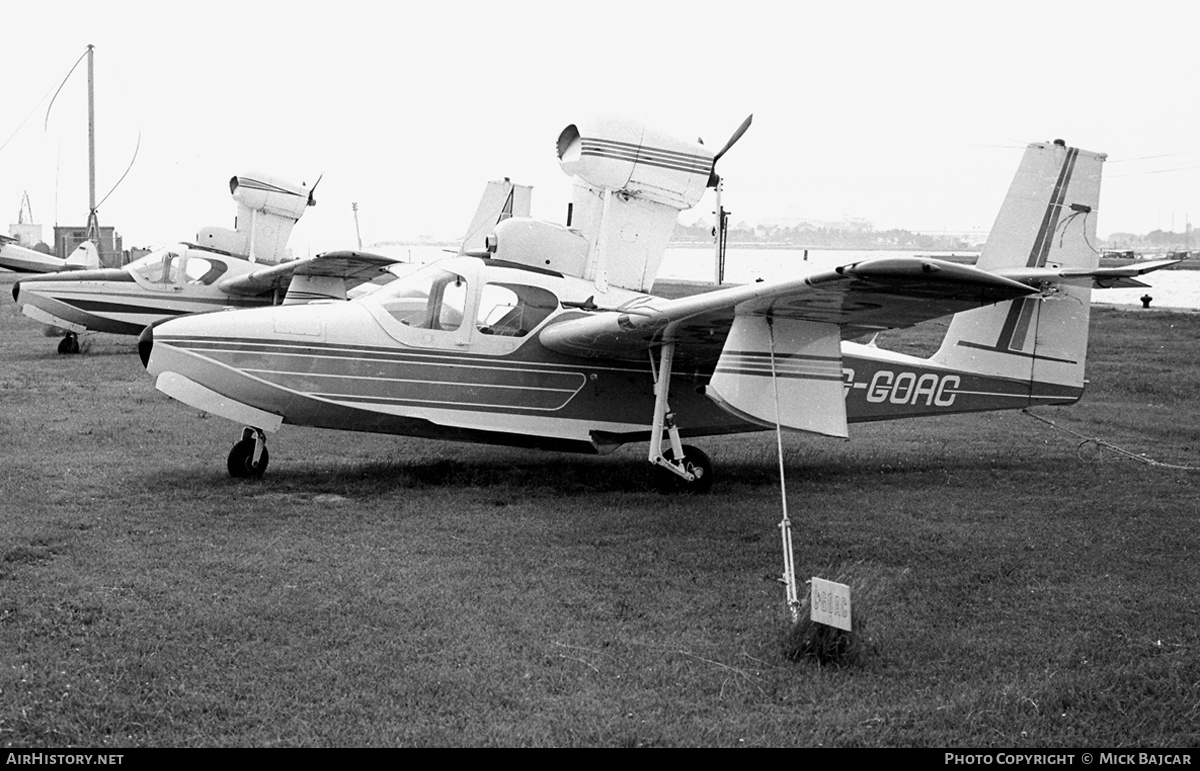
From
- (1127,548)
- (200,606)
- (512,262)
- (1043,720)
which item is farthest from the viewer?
(512,262)

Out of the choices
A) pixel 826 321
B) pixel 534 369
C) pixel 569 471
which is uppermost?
pixel 826 321

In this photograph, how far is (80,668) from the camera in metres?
5.06

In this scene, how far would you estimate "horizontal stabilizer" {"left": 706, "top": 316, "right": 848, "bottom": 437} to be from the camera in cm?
809

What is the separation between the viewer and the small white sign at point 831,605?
5.37 m

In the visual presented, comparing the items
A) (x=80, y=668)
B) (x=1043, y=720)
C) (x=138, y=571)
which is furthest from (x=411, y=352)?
(x=1043, y=720)

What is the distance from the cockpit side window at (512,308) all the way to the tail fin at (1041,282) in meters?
4.07

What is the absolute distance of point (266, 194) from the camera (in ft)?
75.6

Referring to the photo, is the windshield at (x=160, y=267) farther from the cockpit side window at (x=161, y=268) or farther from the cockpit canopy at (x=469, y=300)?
the cockpit canopy at (x=469, y=300)

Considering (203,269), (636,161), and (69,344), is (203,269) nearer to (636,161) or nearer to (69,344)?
(69,344)

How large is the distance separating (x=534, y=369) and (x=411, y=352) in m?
1.14

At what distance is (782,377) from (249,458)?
15.8 feet

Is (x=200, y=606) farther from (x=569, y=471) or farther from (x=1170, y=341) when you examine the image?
(x=1170, y=341)

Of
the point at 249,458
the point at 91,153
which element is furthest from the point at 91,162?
the point at 249,458

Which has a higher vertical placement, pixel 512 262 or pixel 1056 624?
pixel 512 262
